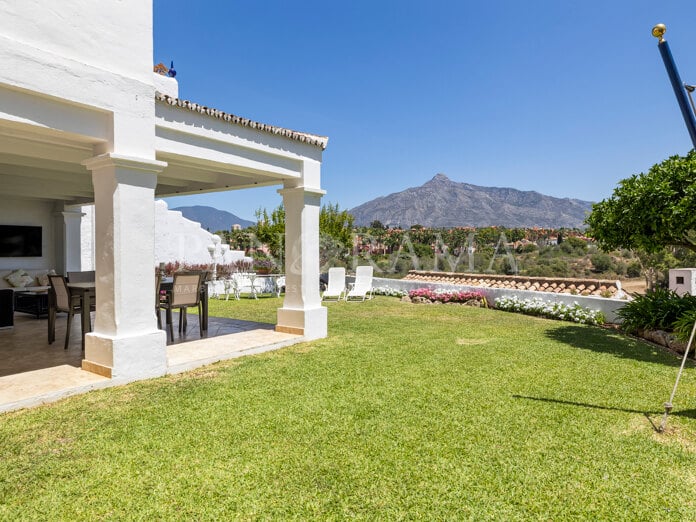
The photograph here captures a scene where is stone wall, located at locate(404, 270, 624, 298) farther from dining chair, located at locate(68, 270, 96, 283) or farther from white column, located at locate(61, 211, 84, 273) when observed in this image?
white column, located at locate(61, 211, 84, 273)

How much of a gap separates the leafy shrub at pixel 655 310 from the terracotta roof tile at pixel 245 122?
6823 mm

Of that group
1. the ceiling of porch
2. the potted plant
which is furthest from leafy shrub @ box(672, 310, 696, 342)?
the potted plant

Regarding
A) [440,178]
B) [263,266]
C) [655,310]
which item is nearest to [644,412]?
[655,310]

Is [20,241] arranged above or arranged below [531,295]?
above

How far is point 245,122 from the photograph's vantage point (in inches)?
259

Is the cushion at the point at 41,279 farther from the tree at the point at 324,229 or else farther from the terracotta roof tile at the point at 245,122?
the tree at the point at 324,229

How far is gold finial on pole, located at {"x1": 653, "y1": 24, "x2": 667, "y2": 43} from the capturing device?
3564mm

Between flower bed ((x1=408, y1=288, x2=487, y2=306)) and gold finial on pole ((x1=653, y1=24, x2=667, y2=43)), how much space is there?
9.68m

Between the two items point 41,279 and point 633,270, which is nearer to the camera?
point 41,279

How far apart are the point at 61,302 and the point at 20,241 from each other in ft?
22.3

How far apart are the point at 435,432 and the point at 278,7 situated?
49.3ft

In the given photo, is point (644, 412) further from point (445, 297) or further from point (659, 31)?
point (445, 297)

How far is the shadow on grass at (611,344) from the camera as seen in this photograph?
656 centimetres

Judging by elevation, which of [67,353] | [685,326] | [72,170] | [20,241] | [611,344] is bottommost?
[611,344]
